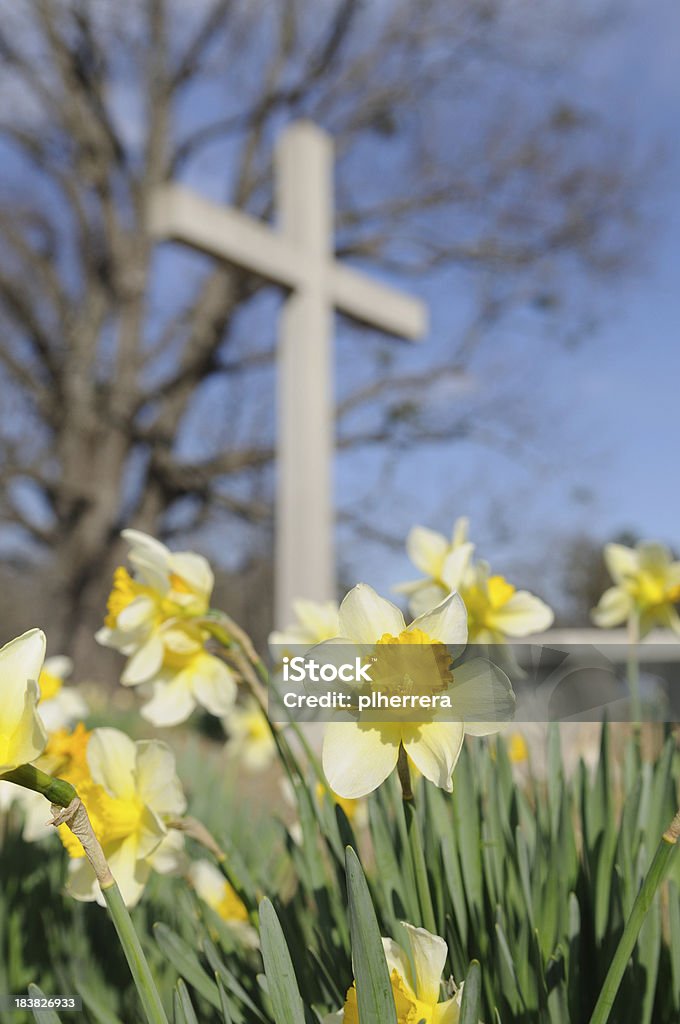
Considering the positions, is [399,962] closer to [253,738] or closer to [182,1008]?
[182,1008]

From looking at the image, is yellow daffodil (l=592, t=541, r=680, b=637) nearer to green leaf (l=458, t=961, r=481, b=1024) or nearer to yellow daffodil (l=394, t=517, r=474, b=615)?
yellow daffodil (l=394, t=517, r=474, b=615)

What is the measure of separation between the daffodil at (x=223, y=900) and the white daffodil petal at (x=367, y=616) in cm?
26

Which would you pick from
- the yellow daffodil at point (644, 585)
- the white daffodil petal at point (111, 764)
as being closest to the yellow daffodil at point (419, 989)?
the white daffodil petal at point (111, 764)

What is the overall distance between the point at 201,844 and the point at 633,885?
285 mm

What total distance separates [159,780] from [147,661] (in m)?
0.11

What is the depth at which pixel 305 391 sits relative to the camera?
2811 millimetres

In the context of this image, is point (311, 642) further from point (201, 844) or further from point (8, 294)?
point (8, 294)

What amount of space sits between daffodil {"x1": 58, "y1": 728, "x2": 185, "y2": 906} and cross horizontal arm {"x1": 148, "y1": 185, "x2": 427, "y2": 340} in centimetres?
223

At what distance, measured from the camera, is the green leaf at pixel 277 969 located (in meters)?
0.40

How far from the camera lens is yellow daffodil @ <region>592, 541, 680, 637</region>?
886mm

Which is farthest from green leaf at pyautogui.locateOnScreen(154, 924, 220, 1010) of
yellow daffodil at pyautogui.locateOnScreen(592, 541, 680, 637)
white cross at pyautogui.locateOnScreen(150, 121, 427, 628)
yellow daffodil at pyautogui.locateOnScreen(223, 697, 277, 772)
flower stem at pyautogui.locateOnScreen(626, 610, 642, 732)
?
white cross at pyautogui.locateOnScreen(150, 121, 427, 628)

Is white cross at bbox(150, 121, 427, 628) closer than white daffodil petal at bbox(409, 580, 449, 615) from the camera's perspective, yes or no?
No

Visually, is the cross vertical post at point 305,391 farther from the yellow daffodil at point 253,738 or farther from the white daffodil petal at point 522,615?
the white daffodil petal at point 522,615

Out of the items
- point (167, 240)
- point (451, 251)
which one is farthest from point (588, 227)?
point (167, 240)
